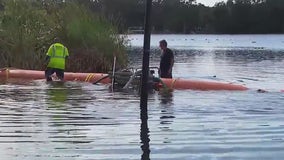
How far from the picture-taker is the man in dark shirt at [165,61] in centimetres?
1989

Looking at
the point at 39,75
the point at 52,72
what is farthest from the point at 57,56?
the point at 39,75

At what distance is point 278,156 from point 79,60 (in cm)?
1933

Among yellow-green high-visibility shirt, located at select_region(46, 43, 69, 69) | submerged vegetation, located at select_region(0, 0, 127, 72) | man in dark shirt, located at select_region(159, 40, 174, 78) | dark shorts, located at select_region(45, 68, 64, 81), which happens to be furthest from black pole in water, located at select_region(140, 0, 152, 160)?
submerged vegetation, located at select_region(0, 0, 127, 72)

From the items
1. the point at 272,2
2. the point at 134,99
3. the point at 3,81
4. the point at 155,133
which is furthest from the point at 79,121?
the point at 272,2

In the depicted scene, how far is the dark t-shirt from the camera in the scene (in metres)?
20.0

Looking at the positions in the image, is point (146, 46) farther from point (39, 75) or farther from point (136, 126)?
point (39, 75)

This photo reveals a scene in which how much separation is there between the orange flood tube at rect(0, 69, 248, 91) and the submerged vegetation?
2.91 metres

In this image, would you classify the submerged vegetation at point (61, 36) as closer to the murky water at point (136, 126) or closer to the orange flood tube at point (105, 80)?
the orange flood tube at point (105, 80)

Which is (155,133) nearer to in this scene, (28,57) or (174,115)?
(174,115)

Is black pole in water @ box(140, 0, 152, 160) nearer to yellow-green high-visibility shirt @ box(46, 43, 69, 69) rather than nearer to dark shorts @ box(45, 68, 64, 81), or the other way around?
yellow-green high-visibility shirt @ box(46, 43, 69, 69)

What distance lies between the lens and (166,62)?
20.3 m

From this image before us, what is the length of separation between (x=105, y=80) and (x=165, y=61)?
2664 mm

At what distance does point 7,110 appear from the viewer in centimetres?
1438

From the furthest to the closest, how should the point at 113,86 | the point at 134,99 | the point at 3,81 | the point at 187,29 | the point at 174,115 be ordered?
1. the point at 187,29
2. the point at 3,81
3. the point at 113,86
4. the point at 134,99
5. the point at 174,115
